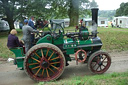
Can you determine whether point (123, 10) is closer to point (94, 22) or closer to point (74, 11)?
point (74, 11)

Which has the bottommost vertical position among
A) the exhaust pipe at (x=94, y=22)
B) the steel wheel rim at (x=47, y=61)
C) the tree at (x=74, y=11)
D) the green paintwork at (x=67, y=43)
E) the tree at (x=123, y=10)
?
the steel wheel rim at (x=47, y=61)

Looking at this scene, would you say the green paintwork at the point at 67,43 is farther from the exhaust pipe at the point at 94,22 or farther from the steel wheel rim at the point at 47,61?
the exhaust pipe at the point at 94,22

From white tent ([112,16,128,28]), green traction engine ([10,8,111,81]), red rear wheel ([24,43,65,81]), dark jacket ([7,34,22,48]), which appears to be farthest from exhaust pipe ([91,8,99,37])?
white tent ([112,16,128,28])

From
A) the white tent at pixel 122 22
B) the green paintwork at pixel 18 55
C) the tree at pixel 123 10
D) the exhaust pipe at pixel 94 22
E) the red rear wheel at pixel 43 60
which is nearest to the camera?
the red rear wheel at pixel 43 60

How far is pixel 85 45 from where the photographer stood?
4895 mm

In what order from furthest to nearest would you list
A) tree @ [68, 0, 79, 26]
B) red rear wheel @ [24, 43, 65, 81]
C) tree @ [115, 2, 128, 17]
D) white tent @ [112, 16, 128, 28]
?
tree @ [115, 2, 128, 17], white tent @ [112, 16, 128, 28], tree @ [68, 0, 79, 26], red rear wheel @ [24, 43, 65, 81]

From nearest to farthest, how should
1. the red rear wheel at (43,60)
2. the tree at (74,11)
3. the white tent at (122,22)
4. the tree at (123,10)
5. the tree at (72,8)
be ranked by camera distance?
the red rear wheel at (43,60)
the tree at (72,8)
the tree at (74,11)
the white tent at (122,22)
the tree at (123,10)

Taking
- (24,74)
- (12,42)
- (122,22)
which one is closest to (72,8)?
(24,74)

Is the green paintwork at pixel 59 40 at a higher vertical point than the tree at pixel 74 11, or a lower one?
lower

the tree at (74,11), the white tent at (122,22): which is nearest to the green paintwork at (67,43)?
the tree at (74,11)

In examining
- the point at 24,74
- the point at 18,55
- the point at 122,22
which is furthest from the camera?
the point at 122,22

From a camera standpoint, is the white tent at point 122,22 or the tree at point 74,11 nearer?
the tree at point 74,11

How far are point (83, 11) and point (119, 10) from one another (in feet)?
101

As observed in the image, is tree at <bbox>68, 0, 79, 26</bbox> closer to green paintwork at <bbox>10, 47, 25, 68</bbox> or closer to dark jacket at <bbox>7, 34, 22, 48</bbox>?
dark jacket at <bbox>7, 34, 22, 48</bbox>
